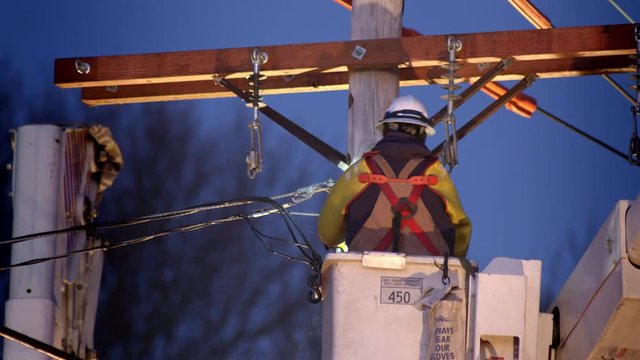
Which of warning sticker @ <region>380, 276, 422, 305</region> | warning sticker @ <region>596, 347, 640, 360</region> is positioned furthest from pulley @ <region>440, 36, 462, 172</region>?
warning sticker @ <region>380, 276, 422, 305</region>

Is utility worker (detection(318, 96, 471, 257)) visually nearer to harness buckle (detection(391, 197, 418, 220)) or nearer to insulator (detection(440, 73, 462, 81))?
harness buckle (detection(391, 197, 418, 220))

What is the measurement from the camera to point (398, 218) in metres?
8.91

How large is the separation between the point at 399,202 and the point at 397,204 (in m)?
0.02

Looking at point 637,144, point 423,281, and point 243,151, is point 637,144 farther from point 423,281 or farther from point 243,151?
point 243,151

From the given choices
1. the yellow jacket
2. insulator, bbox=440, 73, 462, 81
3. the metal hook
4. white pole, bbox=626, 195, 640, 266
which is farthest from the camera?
the metal hook

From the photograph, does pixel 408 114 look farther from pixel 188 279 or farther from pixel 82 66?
pixel 188 279

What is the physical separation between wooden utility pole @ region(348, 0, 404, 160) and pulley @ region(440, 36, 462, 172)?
471mm

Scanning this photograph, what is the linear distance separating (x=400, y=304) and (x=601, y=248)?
1.29 metres

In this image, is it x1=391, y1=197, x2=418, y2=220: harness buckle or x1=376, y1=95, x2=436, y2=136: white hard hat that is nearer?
x1=391, y1=197, x2=418, y2=220: harness buckle

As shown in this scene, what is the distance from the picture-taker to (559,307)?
28.5 feet

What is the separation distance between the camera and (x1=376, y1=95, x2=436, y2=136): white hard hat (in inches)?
371

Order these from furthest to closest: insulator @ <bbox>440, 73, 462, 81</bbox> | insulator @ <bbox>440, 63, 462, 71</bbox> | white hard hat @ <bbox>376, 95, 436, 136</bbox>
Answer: insulator @ <bbox>440, 63, 462, 71</bbox> → insulator @ <bbox>440, 73, 462, 81</bbox> → white hard hat @ <bbox>376, 95, 436, 136</bbox>

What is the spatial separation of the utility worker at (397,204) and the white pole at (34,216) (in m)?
3.72

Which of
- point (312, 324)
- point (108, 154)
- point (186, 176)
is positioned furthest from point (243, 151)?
point (108, 154)
